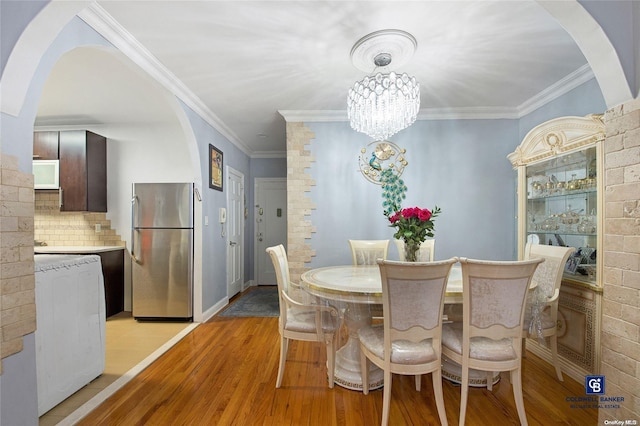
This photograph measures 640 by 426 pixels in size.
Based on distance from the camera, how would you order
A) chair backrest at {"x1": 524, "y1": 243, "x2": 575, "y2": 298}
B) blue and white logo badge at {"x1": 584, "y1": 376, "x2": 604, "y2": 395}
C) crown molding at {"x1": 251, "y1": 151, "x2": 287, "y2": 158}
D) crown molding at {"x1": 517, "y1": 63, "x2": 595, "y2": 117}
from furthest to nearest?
crown molding at {"x1": 251, "y1": 151, "x2": 287, "y2": 158}
crown molding at {"x1": 517, "y1": 63, "x2": 595, "y2": 117}
chair backrest at {"x1": 524, "y1": 243, "x2": 575, "y2": 298}
blue and white logo badge at {"x1": 584, "y1": 376, "x2": 604, "y2": 395}

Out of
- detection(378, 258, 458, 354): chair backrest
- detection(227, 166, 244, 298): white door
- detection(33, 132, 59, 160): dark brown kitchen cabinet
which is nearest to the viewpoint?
detection(378, 258, 458, 354): chair backrest

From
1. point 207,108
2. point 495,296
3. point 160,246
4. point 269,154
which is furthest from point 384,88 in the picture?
point 269,154

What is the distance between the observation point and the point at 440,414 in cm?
163

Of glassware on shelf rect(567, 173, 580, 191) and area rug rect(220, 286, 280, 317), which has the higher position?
glassware on shelf rect(567, 173, 580, 191)

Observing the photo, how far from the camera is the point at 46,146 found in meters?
3.71

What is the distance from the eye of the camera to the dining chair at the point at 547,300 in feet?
6.40

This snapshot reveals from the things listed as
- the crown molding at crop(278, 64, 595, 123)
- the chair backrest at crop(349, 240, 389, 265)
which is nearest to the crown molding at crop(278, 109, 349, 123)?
the crown molding at crop(278, 64, 595, 123)

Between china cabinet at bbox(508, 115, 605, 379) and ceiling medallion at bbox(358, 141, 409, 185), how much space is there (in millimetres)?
1188

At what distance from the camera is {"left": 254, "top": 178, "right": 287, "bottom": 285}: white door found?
5.50 metres

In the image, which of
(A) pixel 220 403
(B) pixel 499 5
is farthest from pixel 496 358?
(B) pixel 499 5

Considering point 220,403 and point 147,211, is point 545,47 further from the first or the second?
point 147,211

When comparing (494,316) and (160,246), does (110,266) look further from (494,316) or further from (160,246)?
(494,316)

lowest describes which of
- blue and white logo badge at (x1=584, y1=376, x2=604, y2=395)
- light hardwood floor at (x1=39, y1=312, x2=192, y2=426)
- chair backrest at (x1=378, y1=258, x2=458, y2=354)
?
light hardwood floor at (x1=39, y1=312, x2=192, y2=426)

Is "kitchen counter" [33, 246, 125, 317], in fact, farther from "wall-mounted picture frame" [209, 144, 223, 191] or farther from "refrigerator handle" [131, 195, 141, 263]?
"wall-mounted picture frame" [209, 144, 223, 191]
